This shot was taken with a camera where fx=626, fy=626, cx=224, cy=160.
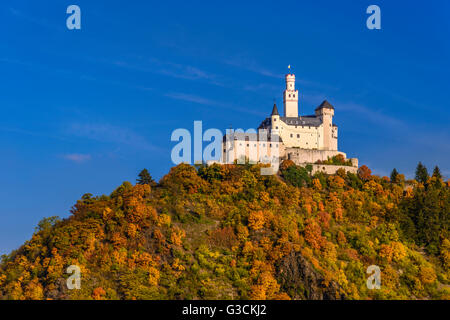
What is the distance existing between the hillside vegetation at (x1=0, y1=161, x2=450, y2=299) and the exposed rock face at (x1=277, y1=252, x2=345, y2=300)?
117 mm

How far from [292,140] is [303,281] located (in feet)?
101

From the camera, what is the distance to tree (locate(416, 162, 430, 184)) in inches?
3674

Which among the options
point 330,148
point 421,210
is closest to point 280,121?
point 330,148

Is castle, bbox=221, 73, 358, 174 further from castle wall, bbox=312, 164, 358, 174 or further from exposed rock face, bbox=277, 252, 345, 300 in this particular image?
exposed rock face, bbox=277, 252, 345, 300

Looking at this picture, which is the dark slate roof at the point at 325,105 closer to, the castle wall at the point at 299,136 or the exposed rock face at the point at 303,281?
the castle wall at the point at 299,136

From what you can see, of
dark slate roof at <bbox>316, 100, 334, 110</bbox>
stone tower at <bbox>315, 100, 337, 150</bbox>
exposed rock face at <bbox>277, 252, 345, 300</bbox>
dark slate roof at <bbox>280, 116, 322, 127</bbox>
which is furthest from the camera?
dark slate roof at <bbox>316, 100, 334, 110</bbox>

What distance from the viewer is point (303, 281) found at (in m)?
70.6

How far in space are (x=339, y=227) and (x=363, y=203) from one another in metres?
6.65

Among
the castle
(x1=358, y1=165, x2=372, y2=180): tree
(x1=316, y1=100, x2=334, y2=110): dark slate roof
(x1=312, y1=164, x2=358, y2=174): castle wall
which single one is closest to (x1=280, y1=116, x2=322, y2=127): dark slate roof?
the castle

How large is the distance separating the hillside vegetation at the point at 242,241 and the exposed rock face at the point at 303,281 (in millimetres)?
117

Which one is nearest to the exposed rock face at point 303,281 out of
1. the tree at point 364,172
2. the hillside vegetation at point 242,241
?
the hillside vegetation at point 242,241

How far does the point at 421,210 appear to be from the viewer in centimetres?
8400

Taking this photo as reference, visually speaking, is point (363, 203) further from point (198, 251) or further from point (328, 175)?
point (198, 251)
